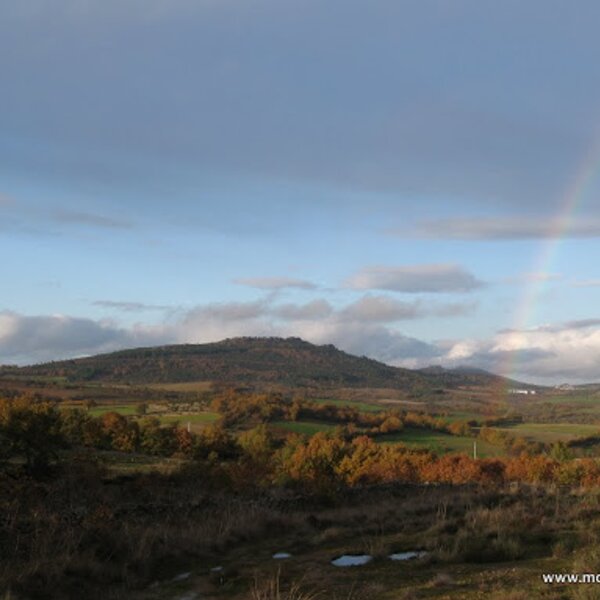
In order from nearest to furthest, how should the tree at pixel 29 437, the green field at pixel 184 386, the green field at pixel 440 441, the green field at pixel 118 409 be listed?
1. the tree at pixel 29 437
2. the green field at pixel 440 441
3. the green field at pixel 118 409
4. the green field at pixel 184 386

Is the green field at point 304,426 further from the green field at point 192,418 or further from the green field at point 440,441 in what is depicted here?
the green field at point 192,418

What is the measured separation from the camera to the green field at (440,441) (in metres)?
94.0

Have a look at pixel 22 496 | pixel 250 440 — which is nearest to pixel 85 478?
pixel 22 496

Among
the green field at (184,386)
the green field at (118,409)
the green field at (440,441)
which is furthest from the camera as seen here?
the green field at (184,386)

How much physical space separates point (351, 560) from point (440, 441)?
9512 centimetres

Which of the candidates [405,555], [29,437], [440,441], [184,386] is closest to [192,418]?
[440,441]

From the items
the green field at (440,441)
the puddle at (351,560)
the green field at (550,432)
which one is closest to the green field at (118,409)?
the green field at (440,441)

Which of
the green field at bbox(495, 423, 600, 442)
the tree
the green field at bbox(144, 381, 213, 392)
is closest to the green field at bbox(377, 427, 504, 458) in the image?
the green field at bbox(495, 423, 600, 442)

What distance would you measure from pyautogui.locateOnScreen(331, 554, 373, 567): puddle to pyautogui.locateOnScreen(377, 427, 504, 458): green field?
8043 centimetres

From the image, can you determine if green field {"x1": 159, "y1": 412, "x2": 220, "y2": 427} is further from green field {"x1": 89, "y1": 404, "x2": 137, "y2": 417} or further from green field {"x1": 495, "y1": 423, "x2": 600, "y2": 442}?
green field {"x1": 495, "y1": 423, "x2": 600, "y2": 442}

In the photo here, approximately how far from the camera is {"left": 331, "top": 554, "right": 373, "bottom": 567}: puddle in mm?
11031

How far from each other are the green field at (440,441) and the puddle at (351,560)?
8043 cm

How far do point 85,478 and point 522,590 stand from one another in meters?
22.6

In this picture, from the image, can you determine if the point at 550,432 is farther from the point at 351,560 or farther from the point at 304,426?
the point at 351,560
